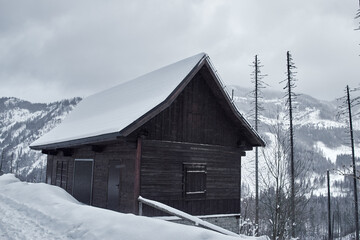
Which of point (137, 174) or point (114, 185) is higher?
point (137, 174)

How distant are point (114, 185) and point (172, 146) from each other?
2871 mm

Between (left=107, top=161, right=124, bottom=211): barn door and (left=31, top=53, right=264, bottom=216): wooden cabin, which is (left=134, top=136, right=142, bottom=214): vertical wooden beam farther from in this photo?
(left=107, top=161, right=124, bottom=211): barn door

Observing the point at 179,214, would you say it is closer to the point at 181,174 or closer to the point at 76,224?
the point at 181,174

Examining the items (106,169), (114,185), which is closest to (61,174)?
(106,169)

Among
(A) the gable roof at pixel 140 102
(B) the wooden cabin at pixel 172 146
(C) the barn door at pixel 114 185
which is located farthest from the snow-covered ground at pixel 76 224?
(A) the gable roof at pixel 140 102

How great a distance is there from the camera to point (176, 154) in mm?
13852

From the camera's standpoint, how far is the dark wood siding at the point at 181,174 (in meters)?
13.0

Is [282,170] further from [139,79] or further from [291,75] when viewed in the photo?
[291,75]

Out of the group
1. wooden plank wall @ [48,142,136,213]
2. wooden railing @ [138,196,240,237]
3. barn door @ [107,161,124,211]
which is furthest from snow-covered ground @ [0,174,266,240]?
wooden plank wall @ [48,142,136,213]

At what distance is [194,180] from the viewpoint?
46.9 ft

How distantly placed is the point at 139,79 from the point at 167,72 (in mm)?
3468

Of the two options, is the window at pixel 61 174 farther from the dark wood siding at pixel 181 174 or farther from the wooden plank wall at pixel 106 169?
the dark wood siding at pixel 181 174

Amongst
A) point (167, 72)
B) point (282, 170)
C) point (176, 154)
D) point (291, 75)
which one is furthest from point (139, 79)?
point (291, 75)

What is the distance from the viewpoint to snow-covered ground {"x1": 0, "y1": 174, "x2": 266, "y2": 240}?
6.51 meters
